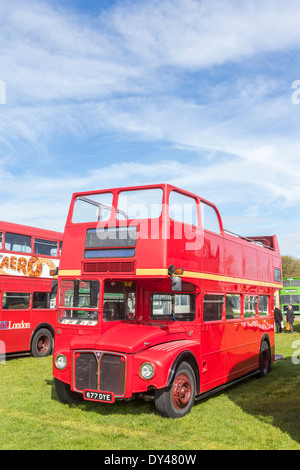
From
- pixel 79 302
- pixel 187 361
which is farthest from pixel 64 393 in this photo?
pixel 187 361

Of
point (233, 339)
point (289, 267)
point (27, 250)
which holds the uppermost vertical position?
point (289, 267)

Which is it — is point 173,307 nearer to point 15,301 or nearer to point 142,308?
point 142,308

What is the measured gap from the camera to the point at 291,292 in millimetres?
39562

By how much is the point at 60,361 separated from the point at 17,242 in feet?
23.0

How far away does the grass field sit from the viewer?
580cm

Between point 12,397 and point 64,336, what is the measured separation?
202 cm

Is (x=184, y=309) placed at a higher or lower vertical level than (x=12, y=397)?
higher

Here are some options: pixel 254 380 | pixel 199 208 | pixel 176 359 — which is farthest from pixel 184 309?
pixel 254 380

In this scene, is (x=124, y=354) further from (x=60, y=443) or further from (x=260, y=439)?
(x=260, y=439)

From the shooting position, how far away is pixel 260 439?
5965 millimetres

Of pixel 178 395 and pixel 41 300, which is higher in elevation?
pixel 41 300

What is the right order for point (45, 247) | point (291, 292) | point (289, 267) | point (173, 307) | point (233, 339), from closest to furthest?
point (173, 307) → point (233, 339) → point (45, 247) → point (291, 292) → point (289, 267)

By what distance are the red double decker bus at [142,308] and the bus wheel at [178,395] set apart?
2 cm

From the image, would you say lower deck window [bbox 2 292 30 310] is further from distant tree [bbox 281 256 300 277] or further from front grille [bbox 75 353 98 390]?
distant tree [bbox 281 256 300 277]
